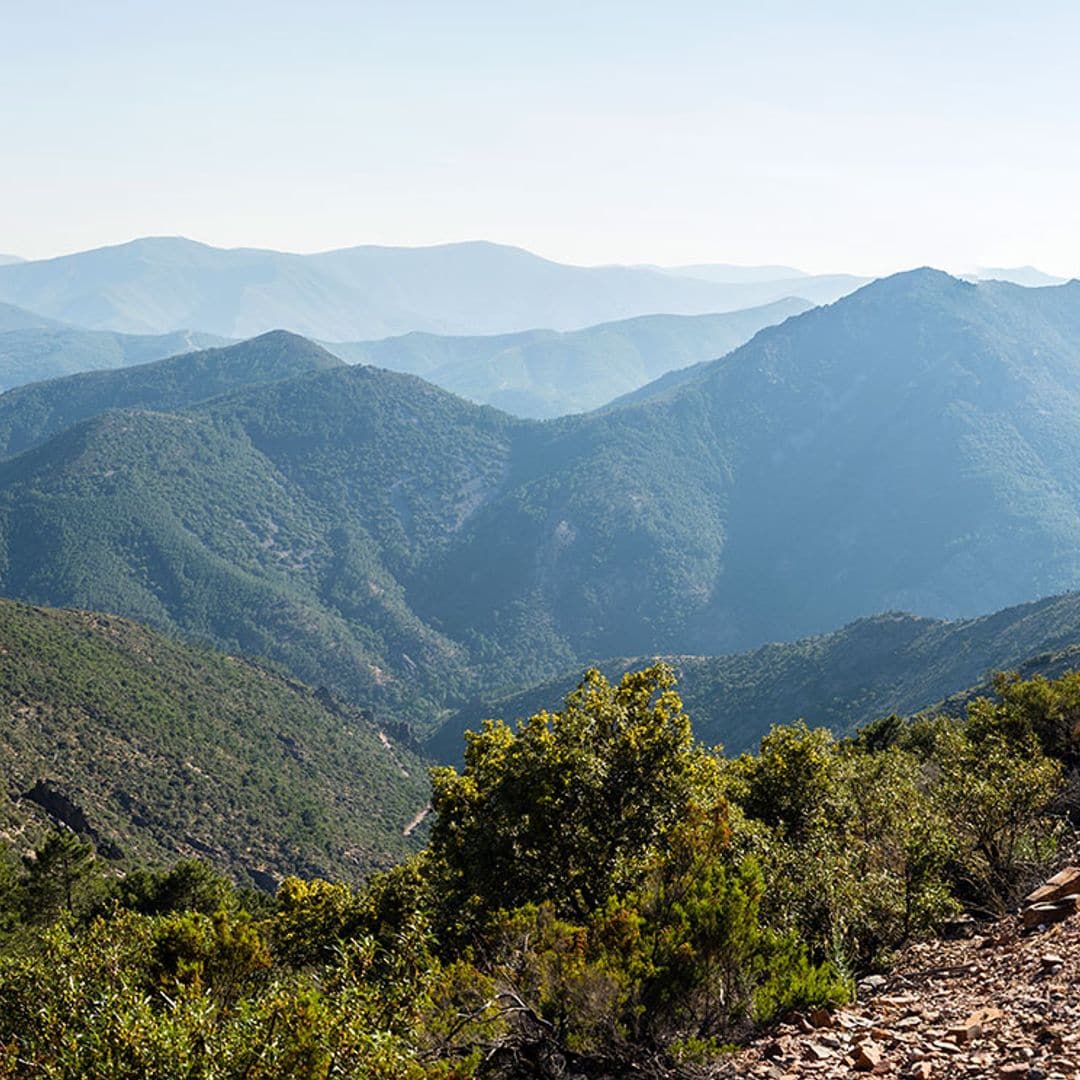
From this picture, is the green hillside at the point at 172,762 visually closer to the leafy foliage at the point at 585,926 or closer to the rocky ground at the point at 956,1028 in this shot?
the leafy foliage at the point at 585,926

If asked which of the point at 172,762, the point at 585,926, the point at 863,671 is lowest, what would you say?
the point at 863,671

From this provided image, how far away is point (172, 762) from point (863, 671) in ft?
381

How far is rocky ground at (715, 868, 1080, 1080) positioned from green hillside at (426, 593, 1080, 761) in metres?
121

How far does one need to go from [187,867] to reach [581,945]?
38.9 meters

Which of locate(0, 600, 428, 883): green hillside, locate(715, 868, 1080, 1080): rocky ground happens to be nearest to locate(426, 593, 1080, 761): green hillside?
locate(0, 600, 428, 883): green hillside

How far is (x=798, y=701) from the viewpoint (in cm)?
16238

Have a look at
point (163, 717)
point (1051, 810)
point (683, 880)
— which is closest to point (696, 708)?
point (163, 717)

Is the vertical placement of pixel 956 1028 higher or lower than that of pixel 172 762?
higher

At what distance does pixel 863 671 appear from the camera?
162 metres

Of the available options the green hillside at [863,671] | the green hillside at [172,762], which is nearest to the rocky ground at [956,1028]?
the green hillside at [172,762]

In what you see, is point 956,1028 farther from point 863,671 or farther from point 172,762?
point 863,671

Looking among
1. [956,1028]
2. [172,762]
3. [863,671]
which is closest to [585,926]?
[956,1028]

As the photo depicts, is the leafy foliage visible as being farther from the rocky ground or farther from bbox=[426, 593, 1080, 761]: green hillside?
bbox=[426, 593, 1080, 761]: green hillside

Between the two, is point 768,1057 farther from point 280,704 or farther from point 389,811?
point 280,704
